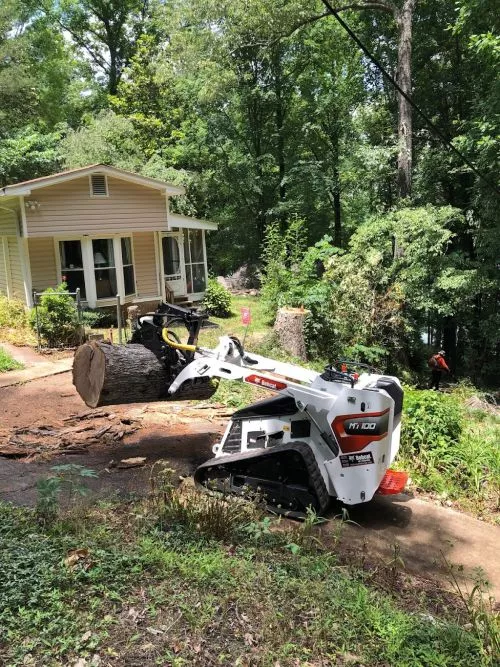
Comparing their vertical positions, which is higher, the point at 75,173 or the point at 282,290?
the point at 75,173

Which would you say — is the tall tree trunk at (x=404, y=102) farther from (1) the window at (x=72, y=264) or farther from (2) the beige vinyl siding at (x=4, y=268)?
(2) the beige vinyl siding at (x=4, y=268)

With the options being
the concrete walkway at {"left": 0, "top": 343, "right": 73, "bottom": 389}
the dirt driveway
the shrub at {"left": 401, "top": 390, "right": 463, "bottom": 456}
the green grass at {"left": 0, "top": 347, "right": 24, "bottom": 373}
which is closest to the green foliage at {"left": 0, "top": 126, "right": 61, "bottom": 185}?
the concrete walkway at {"left": 0, "top": 343, "right": 73, "bottom": 389}

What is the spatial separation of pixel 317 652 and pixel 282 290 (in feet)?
38.1

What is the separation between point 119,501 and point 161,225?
13478 millimetres

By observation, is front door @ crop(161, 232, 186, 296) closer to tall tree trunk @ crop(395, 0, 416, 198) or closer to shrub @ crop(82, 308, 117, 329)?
shrub @ crop(82, 308, 117, 329)

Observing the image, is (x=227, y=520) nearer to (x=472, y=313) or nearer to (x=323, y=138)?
(x=472, y=313)

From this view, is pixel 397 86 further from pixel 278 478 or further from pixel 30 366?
pixel 30 366

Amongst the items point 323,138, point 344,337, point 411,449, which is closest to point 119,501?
point 411,449

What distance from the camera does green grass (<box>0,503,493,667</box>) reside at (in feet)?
9.96

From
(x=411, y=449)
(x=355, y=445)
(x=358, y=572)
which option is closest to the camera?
(x=358, y=572)

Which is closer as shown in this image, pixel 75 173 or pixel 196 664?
pixel 196 664

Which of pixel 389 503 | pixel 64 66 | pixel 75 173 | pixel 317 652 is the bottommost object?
pixel 389 503

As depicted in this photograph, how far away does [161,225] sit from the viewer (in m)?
17.5

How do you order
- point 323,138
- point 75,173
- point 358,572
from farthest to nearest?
point 323,138 → point 75,173 → point 358,572
